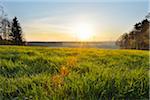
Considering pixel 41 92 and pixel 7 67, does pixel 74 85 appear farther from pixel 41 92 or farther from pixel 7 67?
pixel 7 67

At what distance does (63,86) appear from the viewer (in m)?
2.98

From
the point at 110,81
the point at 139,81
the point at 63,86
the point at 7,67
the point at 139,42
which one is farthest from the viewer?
the point at 139,42

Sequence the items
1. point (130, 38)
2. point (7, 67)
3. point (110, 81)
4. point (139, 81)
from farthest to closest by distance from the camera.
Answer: point (130, 38)
point (7, 67)
point (139, 81)
point (110, 81)

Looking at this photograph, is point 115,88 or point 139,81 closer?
point 115,88

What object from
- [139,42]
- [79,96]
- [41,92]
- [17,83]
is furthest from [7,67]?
[139,42]

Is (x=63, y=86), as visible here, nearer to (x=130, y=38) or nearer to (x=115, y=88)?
(x=115, y=88)

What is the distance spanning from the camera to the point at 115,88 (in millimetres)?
3084

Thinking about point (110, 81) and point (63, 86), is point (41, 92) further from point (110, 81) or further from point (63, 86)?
point (110, 81)

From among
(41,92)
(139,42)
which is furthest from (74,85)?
(139,42)

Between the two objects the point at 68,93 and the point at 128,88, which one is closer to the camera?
the point at 68,93

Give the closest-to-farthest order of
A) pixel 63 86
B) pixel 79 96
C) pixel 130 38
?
pixel 79 96
pixel 63 86
pixel 130 38

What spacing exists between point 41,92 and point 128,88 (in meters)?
1.06

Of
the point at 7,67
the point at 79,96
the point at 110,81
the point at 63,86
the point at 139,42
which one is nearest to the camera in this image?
the point at 79,96

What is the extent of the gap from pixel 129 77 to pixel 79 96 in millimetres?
1048
